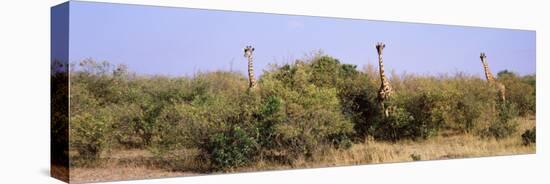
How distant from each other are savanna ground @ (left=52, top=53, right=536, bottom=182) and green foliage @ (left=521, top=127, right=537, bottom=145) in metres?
0.04

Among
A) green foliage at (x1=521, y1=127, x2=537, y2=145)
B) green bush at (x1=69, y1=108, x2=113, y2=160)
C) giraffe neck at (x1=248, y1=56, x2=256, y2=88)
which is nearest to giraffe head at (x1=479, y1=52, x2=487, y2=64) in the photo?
green foliage at (x1=521, y1=127, x2=537, y2=145)

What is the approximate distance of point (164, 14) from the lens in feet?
35.6

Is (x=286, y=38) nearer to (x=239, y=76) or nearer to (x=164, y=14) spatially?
(x=239, y=76)

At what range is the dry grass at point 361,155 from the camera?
34.6 ft

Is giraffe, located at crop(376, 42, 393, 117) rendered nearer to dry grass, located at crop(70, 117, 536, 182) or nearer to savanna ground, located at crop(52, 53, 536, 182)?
savanna ground, located at crop(52, 53, 536, 182)

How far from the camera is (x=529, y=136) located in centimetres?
1495

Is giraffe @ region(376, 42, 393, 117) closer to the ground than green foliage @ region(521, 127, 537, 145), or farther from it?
farther from it

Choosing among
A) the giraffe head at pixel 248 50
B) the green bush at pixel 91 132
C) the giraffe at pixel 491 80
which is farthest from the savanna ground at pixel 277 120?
the giraffe head at pixel 248 50

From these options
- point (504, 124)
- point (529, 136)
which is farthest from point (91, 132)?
point (529, 136)

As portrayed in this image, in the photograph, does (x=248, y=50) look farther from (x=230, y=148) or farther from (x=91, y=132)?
(x=91, y=132)

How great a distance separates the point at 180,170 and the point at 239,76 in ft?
5.79

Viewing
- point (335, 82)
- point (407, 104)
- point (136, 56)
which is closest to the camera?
point (136, 56)

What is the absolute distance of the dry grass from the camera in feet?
34.6

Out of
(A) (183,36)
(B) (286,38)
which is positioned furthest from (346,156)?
(A) (183,36)
